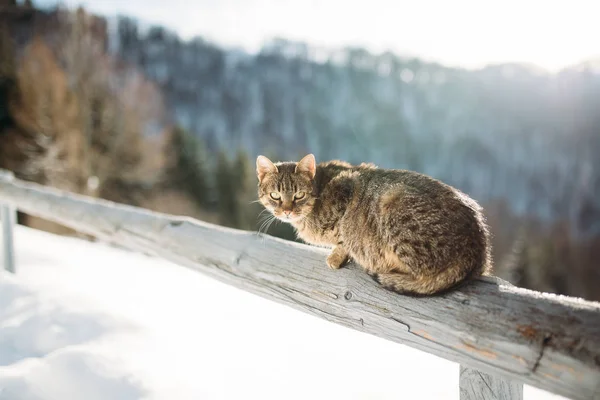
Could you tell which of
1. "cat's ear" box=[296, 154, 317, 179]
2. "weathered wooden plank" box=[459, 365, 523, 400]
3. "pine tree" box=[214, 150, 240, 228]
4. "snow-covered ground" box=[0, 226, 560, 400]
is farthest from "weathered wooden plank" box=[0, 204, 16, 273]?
"pine tree" box=[214, 150, 240, 228]

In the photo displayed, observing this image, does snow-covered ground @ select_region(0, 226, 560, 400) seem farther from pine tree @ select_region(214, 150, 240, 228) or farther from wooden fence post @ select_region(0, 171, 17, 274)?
pine tree @ select_region(214, 150, 240, 228)

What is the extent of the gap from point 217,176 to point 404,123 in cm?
4437

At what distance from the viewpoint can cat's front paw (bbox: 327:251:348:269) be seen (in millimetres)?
2215

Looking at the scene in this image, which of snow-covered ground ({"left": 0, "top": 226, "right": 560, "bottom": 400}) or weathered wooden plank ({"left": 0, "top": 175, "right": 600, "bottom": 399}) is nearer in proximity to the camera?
weathered wooden plank ({"left": 0, "top": 175, "right": 600, "bottom": 399})

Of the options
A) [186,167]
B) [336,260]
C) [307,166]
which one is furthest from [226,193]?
[336,260]

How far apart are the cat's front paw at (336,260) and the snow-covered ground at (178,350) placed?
87 cm

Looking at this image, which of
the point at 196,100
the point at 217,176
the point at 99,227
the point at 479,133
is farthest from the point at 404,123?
the point at 99,227

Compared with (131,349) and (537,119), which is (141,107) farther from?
(537,119)

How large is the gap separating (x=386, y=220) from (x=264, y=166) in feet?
3.21

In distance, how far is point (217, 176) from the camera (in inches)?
809

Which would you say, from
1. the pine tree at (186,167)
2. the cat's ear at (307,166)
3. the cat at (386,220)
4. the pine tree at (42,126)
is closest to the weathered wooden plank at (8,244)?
the cat at (386,220)

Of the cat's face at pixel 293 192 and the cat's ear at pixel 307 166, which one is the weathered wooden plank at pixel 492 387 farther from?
the cat's ear at pixel 307 166

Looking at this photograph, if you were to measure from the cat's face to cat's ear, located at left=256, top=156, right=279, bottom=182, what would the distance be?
63 millimetres

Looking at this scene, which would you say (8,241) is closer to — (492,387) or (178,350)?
(178,350)
